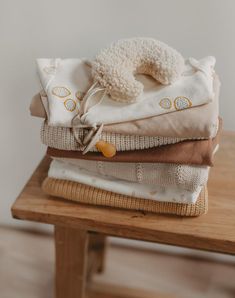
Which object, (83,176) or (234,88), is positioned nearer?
(83,176)

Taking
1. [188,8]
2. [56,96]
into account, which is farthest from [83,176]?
[188,8]

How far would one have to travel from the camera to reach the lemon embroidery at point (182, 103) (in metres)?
0.70

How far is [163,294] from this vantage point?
3.73 feet

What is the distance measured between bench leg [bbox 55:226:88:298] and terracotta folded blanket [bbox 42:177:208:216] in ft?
0.30

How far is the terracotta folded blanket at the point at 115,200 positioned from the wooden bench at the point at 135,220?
0.04 feet

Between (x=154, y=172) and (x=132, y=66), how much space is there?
17 cm

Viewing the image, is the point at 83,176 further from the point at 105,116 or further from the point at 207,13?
the point at 207,13

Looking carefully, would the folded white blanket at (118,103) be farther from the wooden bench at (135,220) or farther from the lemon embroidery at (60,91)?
the wooden bench at (135,220)

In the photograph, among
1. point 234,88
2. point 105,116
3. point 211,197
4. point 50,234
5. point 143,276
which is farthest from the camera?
point 50,234

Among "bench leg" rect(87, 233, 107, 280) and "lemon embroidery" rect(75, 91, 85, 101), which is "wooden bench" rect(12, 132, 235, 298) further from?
"bench leg" rect(87, 233, 107, 280)

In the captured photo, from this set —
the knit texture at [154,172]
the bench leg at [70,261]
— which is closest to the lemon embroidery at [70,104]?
the knit texture at [154,172]

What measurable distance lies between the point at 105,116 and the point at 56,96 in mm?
83

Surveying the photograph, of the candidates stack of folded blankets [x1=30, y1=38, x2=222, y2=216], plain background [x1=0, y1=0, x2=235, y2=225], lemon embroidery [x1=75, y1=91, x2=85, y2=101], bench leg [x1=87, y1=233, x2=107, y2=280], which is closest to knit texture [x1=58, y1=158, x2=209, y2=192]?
stack of folded blankets [x1=30, y1=38, x2=222, y2=216]

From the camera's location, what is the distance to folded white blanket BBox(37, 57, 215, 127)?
706 millimetres
